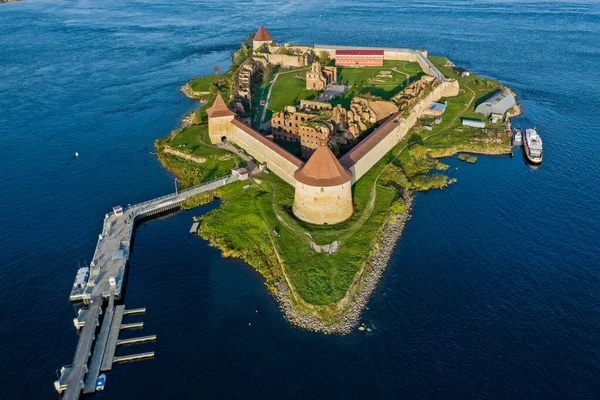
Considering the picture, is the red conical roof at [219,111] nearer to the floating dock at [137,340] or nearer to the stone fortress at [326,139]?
the stone fortress at [326,139]

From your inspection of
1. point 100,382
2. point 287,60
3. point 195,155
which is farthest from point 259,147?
point 287,60

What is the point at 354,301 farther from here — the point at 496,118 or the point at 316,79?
the point at 316,79

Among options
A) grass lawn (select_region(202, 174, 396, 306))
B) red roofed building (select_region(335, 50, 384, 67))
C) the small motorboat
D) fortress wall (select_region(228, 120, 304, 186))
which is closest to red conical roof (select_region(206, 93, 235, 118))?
fortress wall (select_region(228, 120, 304, 186))

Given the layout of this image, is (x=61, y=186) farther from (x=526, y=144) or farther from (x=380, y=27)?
(x=380, y=27)

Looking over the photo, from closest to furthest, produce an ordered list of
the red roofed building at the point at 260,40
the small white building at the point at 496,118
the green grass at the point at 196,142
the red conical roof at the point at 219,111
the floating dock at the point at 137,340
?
the floating dock at the point at 137,340
the green grass at the point at 196,142
the red conical roof at the point at 219,111
the small white building at the point at 496,118
the red roofed building at the point at 260,40

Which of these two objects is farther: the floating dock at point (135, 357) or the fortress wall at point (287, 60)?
the fortress wall at point (287, 60)

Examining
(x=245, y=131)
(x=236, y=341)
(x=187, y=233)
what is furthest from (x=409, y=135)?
(x=236, y=341)

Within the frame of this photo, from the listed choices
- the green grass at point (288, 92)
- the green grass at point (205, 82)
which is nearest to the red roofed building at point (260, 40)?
the green grass at point (205, 82)
